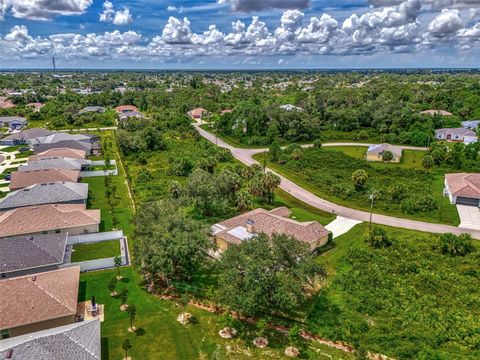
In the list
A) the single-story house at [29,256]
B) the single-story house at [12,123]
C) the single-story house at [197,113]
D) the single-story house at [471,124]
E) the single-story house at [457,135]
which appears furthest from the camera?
the single-story house at [197,113]

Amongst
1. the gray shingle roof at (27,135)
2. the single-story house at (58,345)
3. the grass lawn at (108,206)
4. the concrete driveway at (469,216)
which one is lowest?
the concrete driveway at (469,216)

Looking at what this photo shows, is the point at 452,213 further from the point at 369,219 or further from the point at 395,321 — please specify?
the point at 395,321

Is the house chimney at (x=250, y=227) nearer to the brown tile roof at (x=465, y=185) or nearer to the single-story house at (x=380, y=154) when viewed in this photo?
the brown tile roof at (x=465, y=185)

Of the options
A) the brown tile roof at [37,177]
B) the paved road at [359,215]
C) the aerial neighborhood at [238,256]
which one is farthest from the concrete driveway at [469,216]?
the brown tile roof at [37,177]

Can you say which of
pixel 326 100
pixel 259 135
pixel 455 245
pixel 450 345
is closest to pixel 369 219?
pixel 455 245

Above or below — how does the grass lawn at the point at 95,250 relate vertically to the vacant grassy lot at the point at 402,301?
above

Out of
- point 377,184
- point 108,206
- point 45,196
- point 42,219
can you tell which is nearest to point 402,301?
point 377,184
